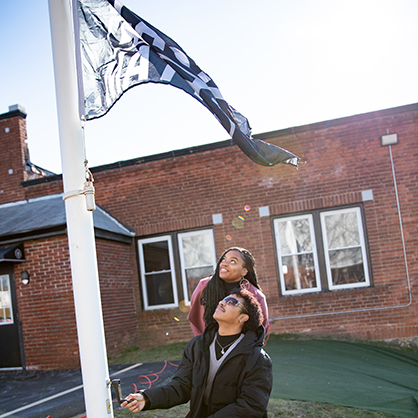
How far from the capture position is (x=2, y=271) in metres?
9.18

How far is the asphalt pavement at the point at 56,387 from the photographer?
5223 millimetres

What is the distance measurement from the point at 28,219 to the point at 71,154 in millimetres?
7514

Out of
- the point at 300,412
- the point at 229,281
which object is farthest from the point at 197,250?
the point at 229,281

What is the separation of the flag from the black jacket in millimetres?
1323

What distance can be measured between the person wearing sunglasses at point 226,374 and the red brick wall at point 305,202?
275 inches

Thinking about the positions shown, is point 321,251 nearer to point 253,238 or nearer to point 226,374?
point 253,238

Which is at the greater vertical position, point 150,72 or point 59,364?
point 150,72

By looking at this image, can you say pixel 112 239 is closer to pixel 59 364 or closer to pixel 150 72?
pixel 59 364

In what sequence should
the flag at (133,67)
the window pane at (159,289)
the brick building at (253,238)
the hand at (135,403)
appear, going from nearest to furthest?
the hand at (135,403) < the flag at (133,67) < the brick building at (253,238) < the window pane at (159,289)

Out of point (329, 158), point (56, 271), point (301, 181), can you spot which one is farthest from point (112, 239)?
point (329, 158)

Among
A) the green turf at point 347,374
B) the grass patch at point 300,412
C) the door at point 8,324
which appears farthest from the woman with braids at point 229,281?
the door at point 8,324

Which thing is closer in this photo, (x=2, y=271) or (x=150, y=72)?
(x=150, y=72)

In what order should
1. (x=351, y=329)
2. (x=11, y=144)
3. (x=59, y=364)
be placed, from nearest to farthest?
(x=59, y=364) → (x=351, y=329) → (x=11, y=144)

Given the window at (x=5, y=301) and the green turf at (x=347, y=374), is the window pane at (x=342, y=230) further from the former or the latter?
the window at (x=5, y=301)
